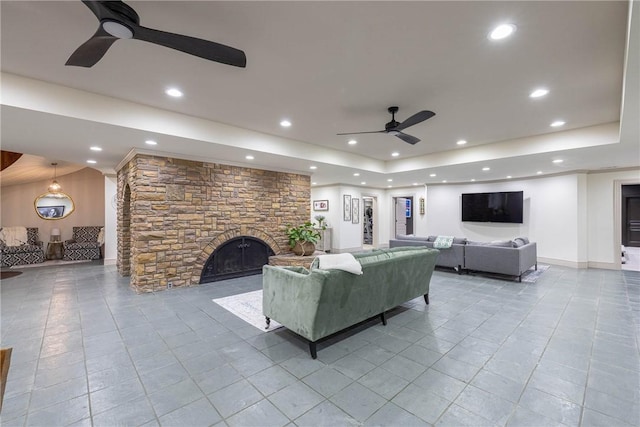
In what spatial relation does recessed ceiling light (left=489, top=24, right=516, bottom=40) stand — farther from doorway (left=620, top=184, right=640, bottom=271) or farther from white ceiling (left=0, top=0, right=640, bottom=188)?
doorway (left=620, top=184, right=640, bottom=271)

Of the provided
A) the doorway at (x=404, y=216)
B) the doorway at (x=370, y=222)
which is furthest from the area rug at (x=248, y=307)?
the doorway at (x=404, y=216)

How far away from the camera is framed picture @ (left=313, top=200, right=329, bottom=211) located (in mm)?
9945

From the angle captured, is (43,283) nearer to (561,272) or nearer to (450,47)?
(450,47)

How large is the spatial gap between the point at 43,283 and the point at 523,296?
865cm

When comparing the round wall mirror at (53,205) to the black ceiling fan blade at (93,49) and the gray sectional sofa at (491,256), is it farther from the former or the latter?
the gray sectional sofa at (491,256)

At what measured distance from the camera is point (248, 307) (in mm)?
3996

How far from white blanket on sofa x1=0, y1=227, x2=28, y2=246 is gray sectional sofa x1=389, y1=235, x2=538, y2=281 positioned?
10644 mm

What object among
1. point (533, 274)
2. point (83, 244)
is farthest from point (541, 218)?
point (83, 244)

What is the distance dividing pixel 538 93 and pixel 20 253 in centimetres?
1115

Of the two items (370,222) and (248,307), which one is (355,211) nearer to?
(370,222)

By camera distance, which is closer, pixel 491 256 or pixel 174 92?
pixel 174 92

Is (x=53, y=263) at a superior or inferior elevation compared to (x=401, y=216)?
inferior

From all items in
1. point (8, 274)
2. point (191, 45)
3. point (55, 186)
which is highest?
point (191, 45)

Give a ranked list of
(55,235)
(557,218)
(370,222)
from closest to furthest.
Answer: (557,218) < (55,235) < (370,222)
